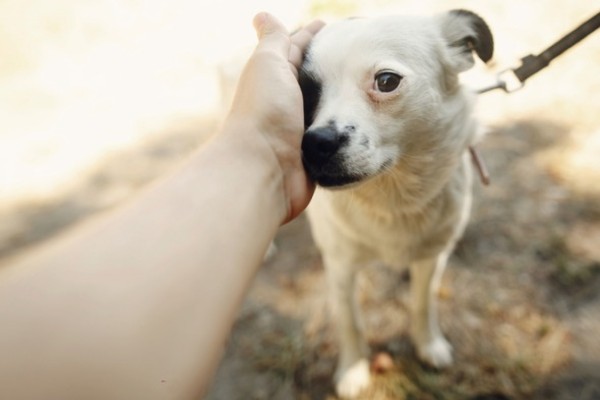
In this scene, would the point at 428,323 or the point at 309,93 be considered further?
the point at 428,323

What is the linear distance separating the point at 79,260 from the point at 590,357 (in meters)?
2.56

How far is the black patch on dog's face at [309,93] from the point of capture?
5.79 ft

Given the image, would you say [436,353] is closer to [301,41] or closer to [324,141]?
[324,141]

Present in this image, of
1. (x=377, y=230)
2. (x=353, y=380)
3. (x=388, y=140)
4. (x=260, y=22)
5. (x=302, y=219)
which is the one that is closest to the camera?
(x=388, y=140)

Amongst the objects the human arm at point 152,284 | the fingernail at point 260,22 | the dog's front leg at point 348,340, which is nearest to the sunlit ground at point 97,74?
the fingernail at point 260,22

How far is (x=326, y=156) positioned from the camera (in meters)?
1.63

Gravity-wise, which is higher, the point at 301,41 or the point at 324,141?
the point at 301,41

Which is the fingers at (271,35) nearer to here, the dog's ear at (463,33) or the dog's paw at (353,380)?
the dog's ear at (463,33)

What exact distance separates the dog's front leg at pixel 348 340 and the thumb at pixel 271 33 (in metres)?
1.12

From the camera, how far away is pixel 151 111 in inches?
216

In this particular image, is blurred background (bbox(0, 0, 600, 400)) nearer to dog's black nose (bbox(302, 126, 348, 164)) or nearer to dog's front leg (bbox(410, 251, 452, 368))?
dog's front leg (bbox(410, 251, 452, 368))

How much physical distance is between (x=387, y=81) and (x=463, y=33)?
519 millimetres

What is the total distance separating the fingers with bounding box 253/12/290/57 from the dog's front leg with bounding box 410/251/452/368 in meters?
1.35

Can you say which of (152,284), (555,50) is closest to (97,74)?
(555,50)
